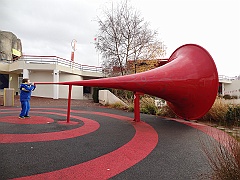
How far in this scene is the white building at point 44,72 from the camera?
19375 mm

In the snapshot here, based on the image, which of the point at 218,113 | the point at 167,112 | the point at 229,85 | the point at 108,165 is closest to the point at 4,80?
the point at 167,112

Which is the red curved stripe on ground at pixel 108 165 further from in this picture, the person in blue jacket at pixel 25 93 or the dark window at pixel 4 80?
the dark window at pixel 4 80

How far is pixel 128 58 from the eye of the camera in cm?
1767

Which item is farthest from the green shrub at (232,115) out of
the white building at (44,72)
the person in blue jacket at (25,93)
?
the white building at (44,72)

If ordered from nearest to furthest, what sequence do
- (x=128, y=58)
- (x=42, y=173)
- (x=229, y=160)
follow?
(x=229, y=160)
(x=42, y=173)
(x=128, y=58)

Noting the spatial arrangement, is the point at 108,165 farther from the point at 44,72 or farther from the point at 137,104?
the point at 44,72

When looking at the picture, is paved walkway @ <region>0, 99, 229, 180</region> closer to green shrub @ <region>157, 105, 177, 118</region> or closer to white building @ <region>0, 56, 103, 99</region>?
green shrub @ <region>157, 105, 177, 118</region>

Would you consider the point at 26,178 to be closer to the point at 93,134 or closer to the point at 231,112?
the point at 93,134

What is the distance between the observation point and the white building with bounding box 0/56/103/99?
19.4 metres

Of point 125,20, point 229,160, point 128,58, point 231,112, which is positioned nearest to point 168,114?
point 231,112

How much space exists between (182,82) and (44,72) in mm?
18675

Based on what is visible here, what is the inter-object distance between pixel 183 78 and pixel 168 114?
317 cm

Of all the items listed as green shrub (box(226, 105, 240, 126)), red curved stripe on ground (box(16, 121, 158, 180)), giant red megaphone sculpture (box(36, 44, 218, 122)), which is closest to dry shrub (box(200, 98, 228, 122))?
green shrub (box(226, 105, 240, 126))

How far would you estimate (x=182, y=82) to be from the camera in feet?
18.9
